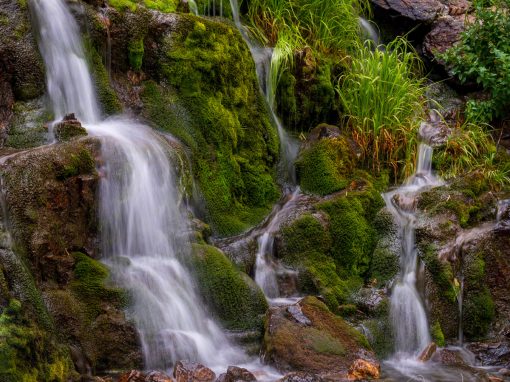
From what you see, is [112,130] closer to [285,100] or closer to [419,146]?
[285,100]

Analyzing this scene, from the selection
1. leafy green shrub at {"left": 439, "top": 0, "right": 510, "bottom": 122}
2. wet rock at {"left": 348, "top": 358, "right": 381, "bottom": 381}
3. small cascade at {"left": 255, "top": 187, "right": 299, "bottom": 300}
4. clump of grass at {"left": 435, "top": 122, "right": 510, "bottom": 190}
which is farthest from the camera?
leafy green shrub at {"left": 439, "top": 0, "right": 510, "bottom": 122}

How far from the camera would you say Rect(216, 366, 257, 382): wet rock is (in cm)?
432

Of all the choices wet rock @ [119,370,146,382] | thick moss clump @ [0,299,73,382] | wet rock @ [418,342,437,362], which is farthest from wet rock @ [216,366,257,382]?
wet rock @ [418,342,437,362]

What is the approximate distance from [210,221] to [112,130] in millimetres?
1313

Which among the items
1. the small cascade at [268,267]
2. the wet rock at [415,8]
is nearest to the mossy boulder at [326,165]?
the small cascade at [268,267]

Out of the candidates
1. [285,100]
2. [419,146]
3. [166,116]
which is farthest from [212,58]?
[419,146]

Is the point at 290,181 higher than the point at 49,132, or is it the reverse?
the point at 49,132

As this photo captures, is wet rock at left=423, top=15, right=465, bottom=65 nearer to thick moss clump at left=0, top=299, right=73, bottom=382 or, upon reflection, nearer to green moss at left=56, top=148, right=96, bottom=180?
green moss at left=56, top=148, right=96, bottom=180

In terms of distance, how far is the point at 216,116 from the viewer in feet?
22.0

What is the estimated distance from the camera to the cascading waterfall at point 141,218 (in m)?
4.74

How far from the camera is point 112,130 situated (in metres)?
5.76

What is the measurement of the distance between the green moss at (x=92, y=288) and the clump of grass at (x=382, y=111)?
398 centimetres

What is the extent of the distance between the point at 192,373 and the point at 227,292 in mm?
1055

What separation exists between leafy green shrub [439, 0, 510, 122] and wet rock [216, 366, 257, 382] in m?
5.87
